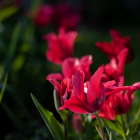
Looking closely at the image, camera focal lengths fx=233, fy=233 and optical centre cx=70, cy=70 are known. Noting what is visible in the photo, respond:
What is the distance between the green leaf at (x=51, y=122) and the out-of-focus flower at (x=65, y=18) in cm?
109

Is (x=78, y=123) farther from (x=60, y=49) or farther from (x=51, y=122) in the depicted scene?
(x=60, y=49)

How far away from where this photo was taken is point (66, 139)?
24.6 inches

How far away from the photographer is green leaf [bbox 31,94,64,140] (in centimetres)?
59

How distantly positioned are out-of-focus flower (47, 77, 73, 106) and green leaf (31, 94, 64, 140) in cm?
6

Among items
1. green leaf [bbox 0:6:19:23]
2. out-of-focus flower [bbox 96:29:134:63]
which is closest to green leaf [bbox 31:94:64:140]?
out-of-focus flower [bbox 96:29:134:63]

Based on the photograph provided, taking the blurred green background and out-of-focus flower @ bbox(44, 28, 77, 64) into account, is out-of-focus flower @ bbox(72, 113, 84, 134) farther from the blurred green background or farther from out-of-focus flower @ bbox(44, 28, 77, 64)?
out-of-focus flower @ bbox(44, 28, 77, 64)

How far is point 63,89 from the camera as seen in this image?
0.58m

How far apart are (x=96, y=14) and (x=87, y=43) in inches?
115

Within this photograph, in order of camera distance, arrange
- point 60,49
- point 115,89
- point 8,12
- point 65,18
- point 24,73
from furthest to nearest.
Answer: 1. point 65,18
2. point 24,73
3. point 8,12
4. point 60,49
5. point 115,89

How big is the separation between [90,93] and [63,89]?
9cm

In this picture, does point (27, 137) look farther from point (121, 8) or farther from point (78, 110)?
point (121, 8)

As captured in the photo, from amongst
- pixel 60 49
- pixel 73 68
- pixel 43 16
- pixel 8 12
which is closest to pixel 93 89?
pixel 73 68

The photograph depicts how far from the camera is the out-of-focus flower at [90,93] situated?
1.65 feet

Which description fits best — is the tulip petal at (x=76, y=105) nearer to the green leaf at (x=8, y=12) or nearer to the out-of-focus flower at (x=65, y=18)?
the green leaf at (x=8, y=12)
